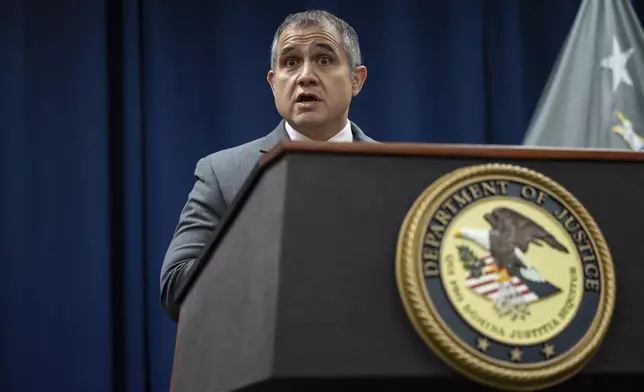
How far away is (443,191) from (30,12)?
2564mm

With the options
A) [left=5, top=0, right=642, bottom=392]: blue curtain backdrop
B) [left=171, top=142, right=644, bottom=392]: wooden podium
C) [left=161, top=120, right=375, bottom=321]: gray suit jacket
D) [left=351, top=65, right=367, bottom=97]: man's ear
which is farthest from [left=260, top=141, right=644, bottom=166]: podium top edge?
[left=5, top=0, right=642, bottom=392]: blue curtain backdrop

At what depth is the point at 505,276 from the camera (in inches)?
49.9

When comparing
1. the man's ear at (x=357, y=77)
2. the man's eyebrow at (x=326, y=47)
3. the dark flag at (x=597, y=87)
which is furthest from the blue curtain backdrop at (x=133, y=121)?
the man's eyebrow at (x=326, y=47)

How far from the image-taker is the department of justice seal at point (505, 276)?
4.05 feet

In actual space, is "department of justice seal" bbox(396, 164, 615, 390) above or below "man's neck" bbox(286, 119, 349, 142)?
below

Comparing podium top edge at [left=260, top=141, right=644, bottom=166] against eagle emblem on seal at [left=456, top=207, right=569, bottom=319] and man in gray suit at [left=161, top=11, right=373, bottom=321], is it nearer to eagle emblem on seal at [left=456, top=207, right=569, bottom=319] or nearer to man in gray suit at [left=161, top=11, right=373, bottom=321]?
eagle emblem on seal at [left=456, top=207, right=569, bottom=319]

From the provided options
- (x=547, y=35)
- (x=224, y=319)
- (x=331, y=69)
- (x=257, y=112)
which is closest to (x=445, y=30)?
(x=547, y=35)

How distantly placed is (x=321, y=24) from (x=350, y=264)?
116 cm

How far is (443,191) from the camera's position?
1287 mm

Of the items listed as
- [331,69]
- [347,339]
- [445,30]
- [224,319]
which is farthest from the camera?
Answer: [445,30]

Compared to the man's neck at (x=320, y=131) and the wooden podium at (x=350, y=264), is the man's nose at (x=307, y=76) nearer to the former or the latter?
the man's neck at (x=320, y=131)

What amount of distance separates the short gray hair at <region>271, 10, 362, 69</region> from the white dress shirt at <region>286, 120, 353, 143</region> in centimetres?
14

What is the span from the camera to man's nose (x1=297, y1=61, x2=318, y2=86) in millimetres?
2258

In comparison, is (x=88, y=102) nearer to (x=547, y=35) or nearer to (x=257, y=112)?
(x=257, y=112)
